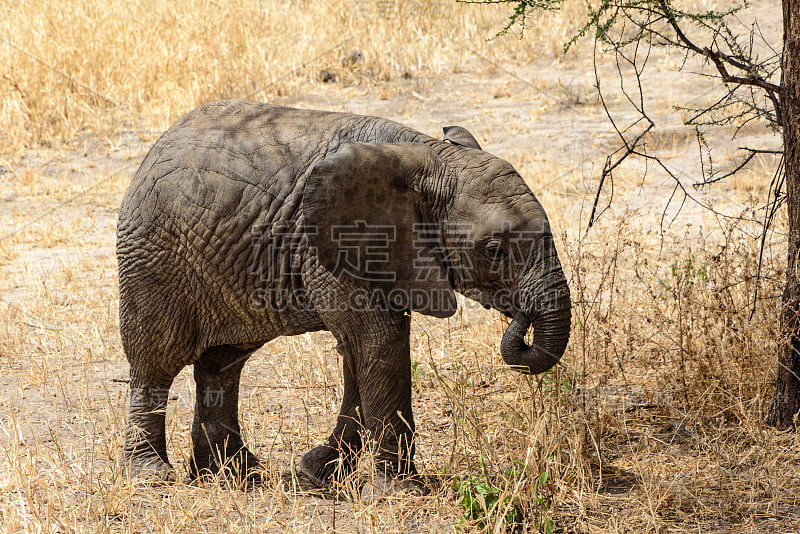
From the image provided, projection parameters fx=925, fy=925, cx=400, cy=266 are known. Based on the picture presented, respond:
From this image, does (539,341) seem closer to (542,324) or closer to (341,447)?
(542,324)

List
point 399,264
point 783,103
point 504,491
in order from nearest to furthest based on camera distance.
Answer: point 504,491
point 399,264
point 783,103

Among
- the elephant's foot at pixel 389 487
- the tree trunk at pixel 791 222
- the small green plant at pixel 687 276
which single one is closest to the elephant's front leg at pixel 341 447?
the elephant's foot at pixel 389 487

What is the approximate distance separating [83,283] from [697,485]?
5.79 meters

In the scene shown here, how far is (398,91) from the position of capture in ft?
43.2

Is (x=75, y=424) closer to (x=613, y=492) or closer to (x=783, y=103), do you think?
(x=613, y=492)

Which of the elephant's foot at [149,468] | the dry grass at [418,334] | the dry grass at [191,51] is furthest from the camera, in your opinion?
the dry grass at [191,51]

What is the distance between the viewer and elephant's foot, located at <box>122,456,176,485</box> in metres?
4.73

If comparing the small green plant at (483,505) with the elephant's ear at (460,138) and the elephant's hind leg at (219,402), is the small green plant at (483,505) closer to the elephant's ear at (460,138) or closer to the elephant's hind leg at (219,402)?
the elephant's hind leg at (219,402)

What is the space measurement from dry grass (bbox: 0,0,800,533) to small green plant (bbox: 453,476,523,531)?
0.07 ft

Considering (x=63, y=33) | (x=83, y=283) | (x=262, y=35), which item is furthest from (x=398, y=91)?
(x=83, y=283)

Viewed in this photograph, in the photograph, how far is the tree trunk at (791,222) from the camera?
461 centimetres

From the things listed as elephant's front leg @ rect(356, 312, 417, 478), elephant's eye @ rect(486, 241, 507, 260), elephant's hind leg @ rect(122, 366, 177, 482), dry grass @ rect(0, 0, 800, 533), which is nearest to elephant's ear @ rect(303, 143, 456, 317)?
elephant's front leg @ rect(356, 312, 417, 478)

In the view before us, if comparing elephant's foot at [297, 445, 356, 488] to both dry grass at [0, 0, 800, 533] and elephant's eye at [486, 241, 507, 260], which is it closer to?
dry grass at [0, 0, 800, 533]

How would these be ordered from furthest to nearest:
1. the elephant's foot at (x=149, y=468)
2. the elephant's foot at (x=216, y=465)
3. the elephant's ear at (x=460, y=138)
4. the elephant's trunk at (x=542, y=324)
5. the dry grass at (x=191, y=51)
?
the dry grass at (x=191, y=51), the elephant's foot at (x=216, y=465), the elephant's foot at (x=149, y=468), the elephant's ear at (x=460, y=138), the elephant's trunk at (x=542, y=324)
